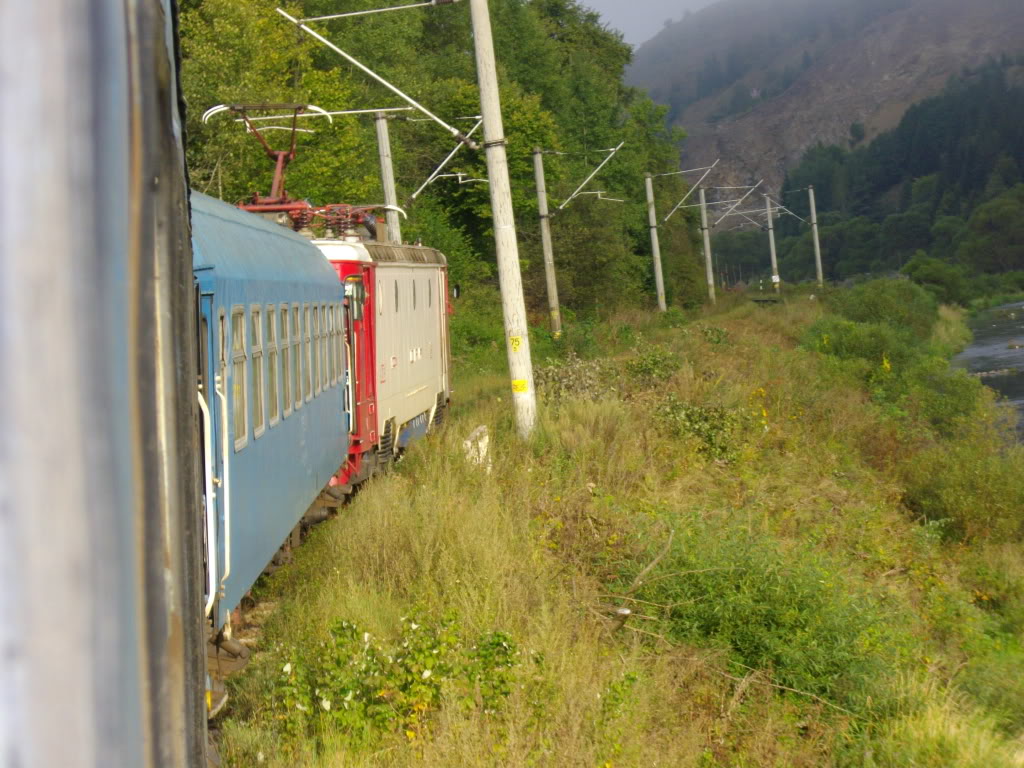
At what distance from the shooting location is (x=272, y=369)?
281 inches

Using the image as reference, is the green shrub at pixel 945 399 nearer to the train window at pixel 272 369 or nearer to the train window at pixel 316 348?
the train window at pixel 316 348

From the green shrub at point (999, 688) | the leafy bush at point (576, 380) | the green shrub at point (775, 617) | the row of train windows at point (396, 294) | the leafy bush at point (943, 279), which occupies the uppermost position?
the leafy bush at point (943, 279)

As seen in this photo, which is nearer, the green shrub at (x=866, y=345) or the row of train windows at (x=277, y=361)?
the row of train windows at (x=277, y=361)

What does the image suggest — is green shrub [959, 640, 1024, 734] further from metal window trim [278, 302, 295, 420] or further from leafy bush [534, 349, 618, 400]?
leafy bush [534, 349, 618, 400]

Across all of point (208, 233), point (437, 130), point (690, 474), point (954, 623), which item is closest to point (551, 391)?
point (690, 474)

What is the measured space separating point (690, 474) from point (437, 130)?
3303 centimetres

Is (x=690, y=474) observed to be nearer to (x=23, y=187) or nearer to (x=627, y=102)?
(x=23, y=187)

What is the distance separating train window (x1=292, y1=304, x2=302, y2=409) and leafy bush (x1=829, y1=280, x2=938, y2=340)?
41.0 m

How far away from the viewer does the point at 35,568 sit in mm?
740

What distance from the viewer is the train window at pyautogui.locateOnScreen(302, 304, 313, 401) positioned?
28.7 feet

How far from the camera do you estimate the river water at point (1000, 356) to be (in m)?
36.6

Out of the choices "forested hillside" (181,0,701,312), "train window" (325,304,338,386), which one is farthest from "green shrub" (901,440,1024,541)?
"forested hillside" (181,0,701,312)

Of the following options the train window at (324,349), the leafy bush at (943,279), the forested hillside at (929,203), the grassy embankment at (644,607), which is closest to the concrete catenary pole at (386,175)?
the grassy embankment at (644,607)

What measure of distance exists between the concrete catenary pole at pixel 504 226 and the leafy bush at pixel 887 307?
35081mm
